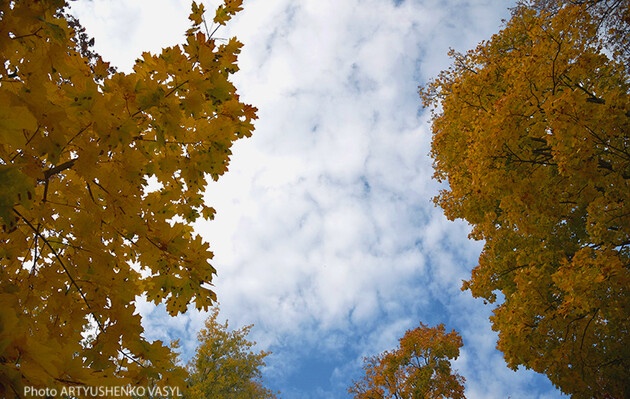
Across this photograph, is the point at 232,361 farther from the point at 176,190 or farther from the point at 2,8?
the point at 2,8

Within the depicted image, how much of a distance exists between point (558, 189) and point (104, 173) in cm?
681

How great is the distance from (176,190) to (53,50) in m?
1.26

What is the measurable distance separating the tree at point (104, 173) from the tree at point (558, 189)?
15.7 feet

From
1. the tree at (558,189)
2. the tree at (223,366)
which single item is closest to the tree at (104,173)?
the tree at (558,189)

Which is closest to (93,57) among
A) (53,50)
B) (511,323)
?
(53,50)

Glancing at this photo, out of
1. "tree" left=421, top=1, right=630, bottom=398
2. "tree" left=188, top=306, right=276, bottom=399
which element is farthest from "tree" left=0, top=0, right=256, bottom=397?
"tree" left=188, top=306, right=276, bottom=399

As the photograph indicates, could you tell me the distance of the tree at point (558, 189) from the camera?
5.45 meters

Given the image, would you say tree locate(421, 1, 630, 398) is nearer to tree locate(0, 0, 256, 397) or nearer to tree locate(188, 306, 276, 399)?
tree locate(0, 0, 256, 397)

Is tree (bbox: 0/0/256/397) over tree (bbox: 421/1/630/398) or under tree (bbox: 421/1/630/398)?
under

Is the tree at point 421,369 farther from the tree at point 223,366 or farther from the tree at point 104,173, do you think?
the tree at point 104,173

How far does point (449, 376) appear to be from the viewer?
1666 cm

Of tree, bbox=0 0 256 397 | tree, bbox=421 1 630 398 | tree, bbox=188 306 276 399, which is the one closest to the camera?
tree, bbox=0 0 256 397

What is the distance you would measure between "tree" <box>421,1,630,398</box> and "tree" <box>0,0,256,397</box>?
15.7 ft

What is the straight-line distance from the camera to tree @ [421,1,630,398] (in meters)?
5.45
